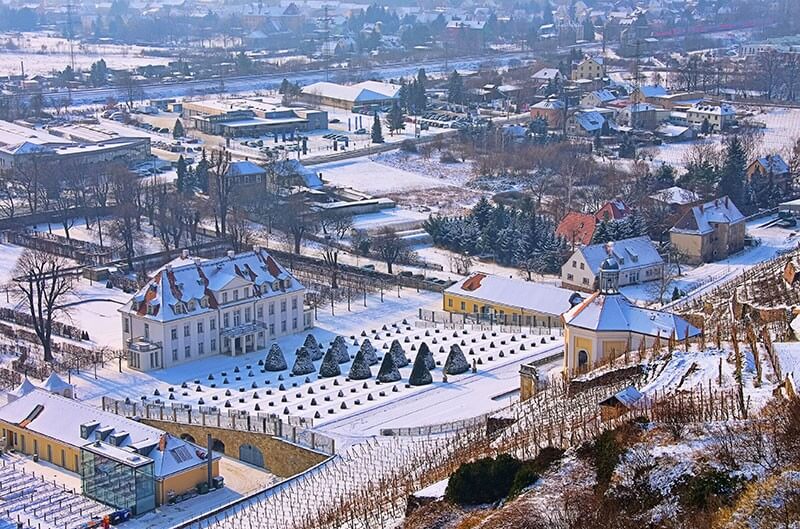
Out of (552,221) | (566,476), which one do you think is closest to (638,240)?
(552,221)

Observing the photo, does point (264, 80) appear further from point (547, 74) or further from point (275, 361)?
point (275, 361)

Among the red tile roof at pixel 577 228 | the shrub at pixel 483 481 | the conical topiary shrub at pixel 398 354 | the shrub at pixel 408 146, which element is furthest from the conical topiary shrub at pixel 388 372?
the shrub at pixel 408 146

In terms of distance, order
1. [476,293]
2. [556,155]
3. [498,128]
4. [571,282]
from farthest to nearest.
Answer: [498,128]
[556,155]
[571,282]
[476,293]

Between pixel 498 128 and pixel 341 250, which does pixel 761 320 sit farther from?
pixel 498 128

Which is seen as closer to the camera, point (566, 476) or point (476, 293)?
point (566, 476)

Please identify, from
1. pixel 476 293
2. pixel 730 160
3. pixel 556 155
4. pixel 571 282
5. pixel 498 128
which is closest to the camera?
pixel 476 293

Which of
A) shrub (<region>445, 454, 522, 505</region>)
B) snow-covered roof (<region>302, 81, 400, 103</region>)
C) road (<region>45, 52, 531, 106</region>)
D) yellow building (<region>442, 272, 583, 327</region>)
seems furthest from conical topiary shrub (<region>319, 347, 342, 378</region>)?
road (<region>45, 52, 531, 106</region>)
